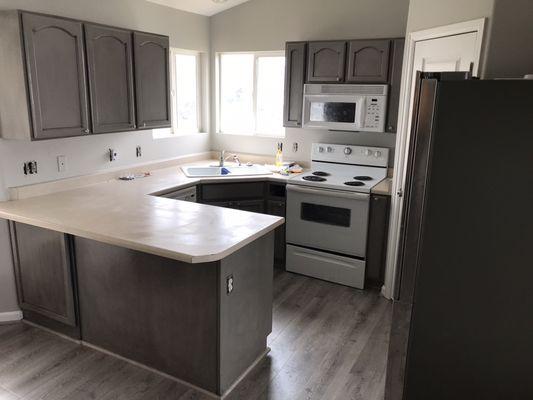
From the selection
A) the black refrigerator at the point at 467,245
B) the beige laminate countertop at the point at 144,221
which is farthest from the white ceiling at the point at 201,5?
the black refrigerator at the point at 467,245

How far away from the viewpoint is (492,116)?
1226 mm

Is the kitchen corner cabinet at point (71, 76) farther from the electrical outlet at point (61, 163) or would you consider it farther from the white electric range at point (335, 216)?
the white electric range at point (335, 216)

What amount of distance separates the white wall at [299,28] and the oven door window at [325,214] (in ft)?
2.70

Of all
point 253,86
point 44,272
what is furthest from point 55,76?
point 253,86

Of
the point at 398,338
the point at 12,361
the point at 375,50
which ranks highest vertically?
the point at 375,50

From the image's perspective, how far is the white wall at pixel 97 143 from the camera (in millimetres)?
2998

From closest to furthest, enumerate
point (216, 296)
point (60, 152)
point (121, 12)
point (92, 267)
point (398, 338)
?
point (398, 338), point (216, 296), point (92, 267), point (60, 152), point (121, 12)

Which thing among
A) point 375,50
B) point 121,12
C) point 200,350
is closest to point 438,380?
point 200,350

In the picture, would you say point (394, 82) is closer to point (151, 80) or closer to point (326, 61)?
point (326, 61)

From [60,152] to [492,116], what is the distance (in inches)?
120

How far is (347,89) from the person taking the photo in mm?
3814

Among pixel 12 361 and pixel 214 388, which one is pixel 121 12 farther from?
pixel 214 388

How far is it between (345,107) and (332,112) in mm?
128

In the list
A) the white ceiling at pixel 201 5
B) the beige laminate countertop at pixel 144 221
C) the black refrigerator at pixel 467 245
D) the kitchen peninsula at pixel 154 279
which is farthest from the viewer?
the white ceiling at pixel 201 5
